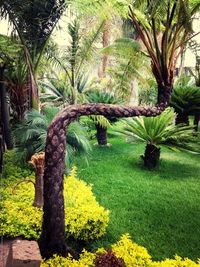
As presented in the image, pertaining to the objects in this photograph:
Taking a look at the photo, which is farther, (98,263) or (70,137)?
(70,137)

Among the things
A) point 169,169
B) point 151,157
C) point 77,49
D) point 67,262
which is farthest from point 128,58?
point 67,262

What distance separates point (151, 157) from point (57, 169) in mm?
4286

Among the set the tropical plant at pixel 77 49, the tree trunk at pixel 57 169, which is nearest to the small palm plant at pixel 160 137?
the tropical plant at pixel 77 49

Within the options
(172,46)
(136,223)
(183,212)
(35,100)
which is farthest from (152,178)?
(172,46)

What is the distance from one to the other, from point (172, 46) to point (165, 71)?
0.40 m

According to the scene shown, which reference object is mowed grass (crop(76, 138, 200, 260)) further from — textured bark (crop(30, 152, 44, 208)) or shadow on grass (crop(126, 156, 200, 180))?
textured bark (crop(30, 152, 44, 208))

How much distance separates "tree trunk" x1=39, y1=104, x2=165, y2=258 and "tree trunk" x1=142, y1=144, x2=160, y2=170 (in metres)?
3.85

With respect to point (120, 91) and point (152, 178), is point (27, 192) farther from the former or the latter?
point (120, 91)

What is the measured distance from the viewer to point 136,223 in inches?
185

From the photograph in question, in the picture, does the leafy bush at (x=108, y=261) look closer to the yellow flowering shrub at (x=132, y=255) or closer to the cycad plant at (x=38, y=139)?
the yellow flowering shrub at (x=132, y=255)

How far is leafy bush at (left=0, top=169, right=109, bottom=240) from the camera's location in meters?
3.91

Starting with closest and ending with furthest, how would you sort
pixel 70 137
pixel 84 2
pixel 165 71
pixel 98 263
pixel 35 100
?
pixel 98 263 < pixel 165 71 < pixel 84 2 < pixel 70 137 < pixel 35 100

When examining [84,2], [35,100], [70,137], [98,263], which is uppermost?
[84,2]

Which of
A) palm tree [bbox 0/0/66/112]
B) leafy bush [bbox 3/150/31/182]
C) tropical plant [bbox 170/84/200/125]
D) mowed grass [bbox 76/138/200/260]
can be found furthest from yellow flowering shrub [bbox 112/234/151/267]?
tropical plant [bbox 170/84/200/125]
